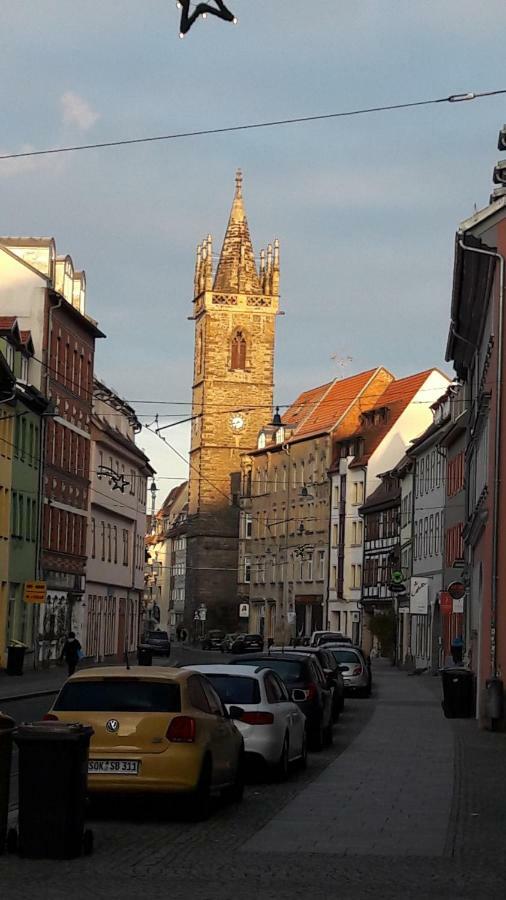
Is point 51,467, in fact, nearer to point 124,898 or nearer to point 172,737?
point 172,737

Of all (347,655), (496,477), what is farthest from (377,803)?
(347,655)

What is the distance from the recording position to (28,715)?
32406 millimetres

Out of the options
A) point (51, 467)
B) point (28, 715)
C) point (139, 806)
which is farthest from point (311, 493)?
point (139, 806)

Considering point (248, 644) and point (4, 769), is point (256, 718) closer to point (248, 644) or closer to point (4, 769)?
point (4, 769)

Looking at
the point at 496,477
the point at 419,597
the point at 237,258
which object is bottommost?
the point at 419,597

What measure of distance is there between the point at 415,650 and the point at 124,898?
6991cm

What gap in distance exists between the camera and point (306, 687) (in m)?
25.7

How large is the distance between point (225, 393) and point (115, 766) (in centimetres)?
12957

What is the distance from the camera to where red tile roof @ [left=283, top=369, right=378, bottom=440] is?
11778 centimetres

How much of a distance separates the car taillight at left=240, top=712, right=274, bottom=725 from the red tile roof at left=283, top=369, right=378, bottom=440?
95194 millimetres

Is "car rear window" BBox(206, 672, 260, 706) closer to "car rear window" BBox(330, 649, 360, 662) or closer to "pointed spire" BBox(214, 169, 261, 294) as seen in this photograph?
"car rear window" BBox(330, 649, 360, 662)

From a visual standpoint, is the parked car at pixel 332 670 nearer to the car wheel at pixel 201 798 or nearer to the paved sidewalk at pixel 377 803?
the paved sidewalk at pixel 377 803

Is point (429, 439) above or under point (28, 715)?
above

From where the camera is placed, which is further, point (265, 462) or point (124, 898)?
point (265, 462)
